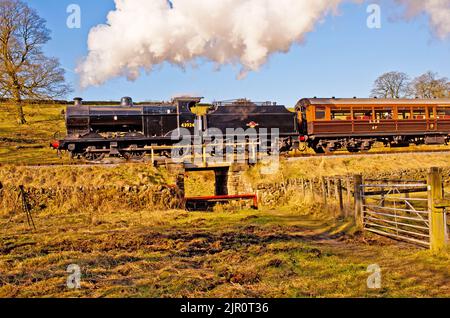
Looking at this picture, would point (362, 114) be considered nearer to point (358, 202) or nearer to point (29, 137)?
point (358, 202)

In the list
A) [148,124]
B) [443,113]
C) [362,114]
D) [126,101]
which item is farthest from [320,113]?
[126,101]

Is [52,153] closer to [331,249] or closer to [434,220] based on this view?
[331,249]

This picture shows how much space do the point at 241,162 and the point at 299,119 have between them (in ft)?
21.1

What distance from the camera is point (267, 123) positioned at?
75.4 feet

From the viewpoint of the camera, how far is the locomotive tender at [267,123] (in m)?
20.6

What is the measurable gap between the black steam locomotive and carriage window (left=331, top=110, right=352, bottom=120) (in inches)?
129

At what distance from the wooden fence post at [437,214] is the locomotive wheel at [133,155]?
50.9ft

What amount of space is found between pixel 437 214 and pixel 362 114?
17822 millimetres

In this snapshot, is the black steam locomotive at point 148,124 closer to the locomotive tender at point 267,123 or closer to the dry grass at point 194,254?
the locomotive tender at point 267,123

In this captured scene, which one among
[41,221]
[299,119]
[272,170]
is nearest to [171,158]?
[272,170]

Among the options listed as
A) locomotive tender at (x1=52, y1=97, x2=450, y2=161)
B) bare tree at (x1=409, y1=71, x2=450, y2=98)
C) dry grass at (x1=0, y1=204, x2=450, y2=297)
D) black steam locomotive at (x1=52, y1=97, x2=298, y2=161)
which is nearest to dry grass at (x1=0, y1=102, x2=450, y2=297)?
dry grass at (x1=0, y1=204, x2=450, y2=297)

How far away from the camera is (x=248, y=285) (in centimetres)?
592

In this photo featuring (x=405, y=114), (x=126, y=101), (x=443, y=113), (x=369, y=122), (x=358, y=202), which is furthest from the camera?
(x=443, y=113)
